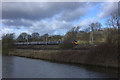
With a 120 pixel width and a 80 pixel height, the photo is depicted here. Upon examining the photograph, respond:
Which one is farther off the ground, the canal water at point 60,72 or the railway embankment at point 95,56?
the railway embankment at point 95,56

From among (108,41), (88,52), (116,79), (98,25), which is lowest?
(116,79)

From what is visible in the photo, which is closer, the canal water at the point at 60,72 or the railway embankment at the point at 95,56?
the canal water at the point at 60,72

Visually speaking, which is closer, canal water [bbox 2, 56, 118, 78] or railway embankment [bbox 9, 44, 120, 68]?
canal water [bbox 2, 56, 118, 78]

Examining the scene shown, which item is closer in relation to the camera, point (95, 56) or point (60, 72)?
point (60, 72)

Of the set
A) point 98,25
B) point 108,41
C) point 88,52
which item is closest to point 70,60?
point 88,52

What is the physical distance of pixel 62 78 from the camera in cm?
1656

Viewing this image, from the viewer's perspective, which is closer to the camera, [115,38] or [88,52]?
[115,38]

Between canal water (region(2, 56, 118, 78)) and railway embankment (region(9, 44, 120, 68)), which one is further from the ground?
railway embankment (region(9, 44, 120, 68))

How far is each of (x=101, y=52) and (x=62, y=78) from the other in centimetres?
1079

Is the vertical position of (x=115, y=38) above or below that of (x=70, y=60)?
above

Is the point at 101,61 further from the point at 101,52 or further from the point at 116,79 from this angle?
the point at 116,79

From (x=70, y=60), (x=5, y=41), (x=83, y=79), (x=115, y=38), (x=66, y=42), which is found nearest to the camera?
(x=83, y=79)

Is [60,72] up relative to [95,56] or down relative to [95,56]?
down

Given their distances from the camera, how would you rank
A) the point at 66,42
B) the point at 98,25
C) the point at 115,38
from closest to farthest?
the point at 115,38
the point at 66,42
the point at 98,25
